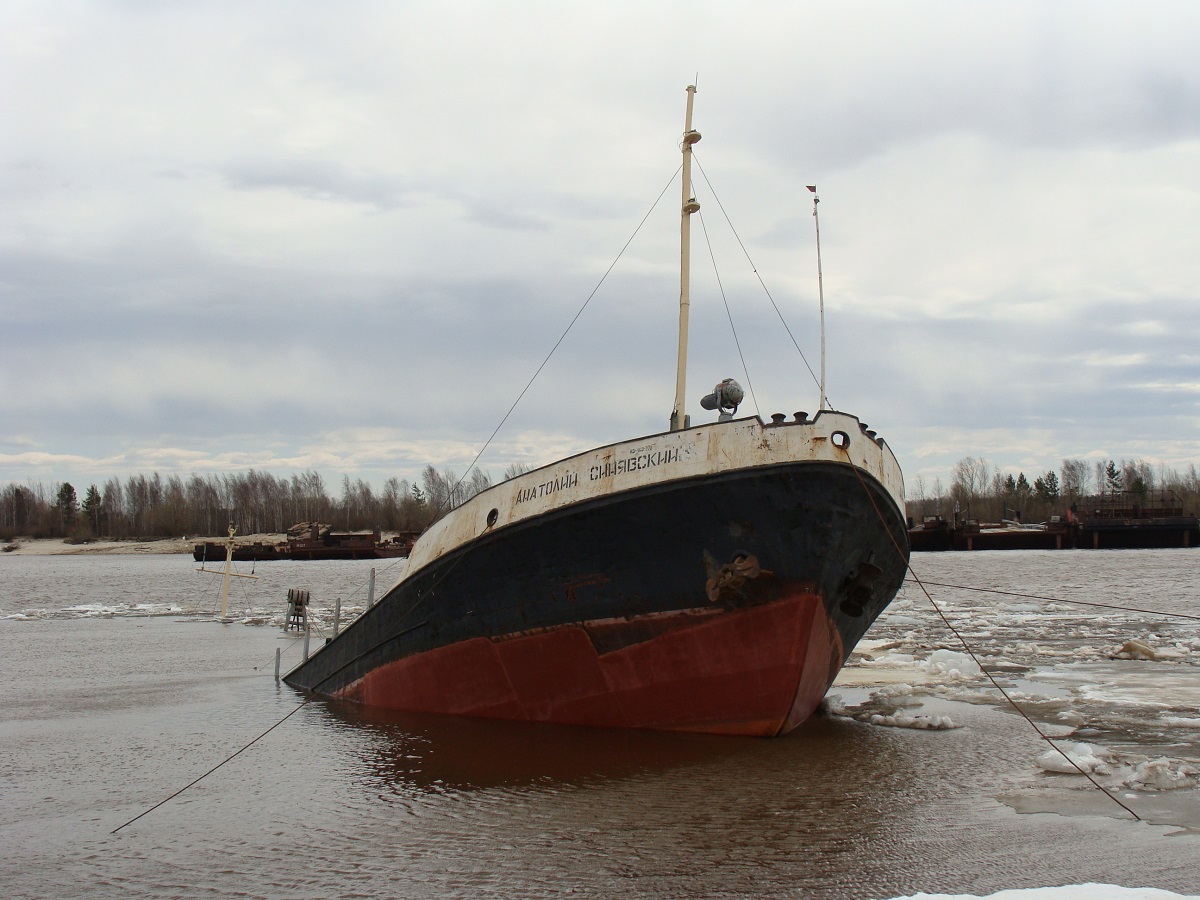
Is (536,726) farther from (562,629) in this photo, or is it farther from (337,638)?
(337,638)

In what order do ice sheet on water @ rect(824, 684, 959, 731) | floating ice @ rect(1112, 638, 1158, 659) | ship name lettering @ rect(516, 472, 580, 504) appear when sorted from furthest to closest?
floating ice @ rect(1112, 638, 1158, 659) → ice sheet on water @ rect(824, 684, 959, 731) → ship name lettering @ rect(516, 472, 580, 504)

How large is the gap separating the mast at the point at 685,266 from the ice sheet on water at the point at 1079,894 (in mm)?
6182

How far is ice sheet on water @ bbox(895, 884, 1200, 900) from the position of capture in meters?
5.07

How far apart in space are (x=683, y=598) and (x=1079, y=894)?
15.0ft

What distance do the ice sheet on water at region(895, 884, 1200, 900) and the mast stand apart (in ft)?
20.3

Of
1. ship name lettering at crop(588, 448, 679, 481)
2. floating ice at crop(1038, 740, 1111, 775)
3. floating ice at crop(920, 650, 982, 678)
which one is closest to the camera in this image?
floating ice at crop(1038, 740, 1111, 775)

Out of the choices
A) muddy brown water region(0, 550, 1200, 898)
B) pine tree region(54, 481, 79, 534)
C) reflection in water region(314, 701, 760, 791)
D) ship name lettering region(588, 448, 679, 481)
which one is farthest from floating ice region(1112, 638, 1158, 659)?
pine tree region(54, 481, 79, 534)

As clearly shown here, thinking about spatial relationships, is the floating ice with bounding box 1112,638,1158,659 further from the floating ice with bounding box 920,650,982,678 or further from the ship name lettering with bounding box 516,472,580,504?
the ship name lettering with bounding box 516,472,580,504

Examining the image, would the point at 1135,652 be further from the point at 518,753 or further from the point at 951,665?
the point at 518,753

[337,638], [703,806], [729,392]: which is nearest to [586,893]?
[703,806]

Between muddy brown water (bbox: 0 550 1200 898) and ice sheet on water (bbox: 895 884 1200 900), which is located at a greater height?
ice sheet on water (bbox: 895 884 1200 900)

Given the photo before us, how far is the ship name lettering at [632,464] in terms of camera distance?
9.12 m

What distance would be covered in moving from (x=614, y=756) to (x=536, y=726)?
61.7 inches

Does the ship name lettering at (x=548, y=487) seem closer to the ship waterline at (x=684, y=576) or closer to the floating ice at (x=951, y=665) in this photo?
the ship waterline at (x=684, y=576)
